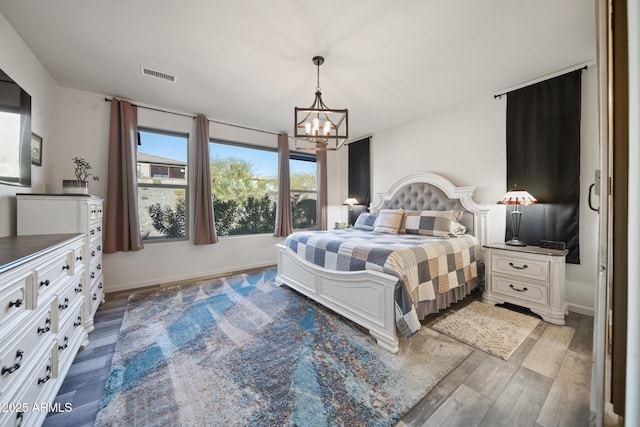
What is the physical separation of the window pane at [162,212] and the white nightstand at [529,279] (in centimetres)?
425

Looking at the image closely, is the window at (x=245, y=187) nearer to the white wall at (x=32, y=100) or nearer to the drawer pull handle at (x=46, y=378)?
the white wall at (x=32, y=100)

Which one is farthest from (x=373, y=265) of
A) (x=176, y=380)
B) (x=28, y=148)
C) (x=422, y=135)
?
(x=28, y=148)

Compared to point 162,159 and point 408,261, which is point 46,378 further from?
point 162,159

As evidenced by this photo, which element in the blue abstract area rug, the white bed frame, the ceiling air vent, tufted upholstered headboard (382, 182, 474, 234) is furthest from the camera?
tufted upholstered headboard (382, 182, 474, 234)

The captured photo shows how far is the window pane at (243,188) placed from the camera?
4156 mm

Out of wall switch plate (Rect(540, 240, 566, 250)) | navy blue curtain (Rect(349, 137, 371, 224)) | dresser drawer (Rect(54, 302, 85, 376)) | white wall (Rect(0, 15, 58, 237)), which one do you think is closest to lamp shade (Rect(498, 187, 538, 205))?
wall switch plate (Rect(540, 240, 566, 250))

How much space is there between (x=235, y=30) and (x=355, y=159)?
344 cm

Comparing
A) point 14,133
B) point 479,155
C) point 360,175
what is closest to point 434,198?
point 479,155

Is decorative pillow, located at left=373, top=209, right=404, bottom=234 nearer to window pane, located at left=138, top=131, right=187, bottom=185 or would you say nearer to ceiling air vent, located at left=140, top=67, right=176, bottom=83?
window pane, located at left=138, top=131, right=187, bottom=185

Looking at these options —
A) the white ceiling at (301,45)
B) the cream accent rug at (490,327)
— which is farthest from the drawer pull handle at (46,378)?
the cream accent rug at (490,327)

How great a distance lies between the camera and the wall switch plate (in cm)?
249

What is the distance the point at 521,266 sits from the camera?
8.29 ft

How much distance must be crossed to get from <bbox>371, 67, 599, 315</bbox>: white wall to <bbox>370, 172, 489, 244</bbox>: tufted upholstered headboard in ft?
0.43

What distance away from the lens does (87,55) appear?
2375mm
